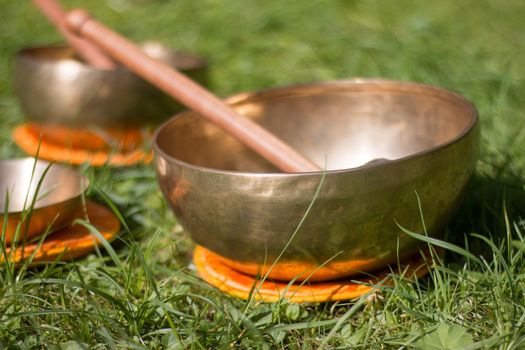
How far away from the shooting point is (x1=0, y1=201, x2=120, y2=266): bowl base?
1.33 metres

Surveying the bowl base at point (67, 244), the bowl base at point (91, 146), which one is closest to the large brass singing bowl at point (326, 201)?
the bowl base at point (67, 244)

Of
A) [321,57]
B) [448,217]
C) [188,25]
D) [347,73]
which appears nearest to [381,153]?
[448,217]

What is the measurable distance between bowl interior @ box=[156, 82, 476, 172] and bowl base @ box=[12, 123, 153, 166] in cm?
46

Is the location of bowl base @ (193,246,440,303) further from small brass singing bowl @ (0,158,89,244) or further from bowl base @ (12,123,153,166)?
bowl base @ (12,123,153,166)

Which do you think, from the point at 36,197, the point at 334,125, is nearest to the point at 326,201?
the point at 334,125

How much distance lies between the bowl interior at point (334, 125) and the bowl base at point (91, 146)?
1.50 feet

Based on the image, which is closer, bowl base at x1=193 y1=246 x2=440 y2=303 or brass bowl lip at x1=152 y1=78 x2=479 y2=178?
brass bowl lip at x1=152 y1=78 x2=479 y2=178

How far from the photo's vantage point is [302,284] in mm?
1187

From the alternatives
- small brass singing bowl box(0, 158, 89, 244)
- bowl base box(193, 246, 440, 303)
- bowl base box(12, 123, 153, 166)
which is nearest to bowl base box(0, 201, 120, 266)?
small brass singing bowl box(0, 158, 89, 244)

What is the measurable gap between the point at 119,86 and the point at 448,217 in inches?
38.2

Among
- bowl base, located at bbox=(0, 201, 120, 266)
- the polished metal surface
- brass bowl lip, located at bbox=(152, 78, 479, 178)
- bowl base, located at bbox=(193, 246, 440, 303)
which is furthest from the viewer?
the polished metal surface

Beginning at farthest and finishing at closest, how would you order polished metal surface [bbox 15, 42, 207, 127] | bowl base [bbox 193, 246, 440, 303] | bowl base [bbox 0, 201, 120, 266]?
polished metal surface [bbox 15, 42, 207, 127] → bowl base [bbox 0, 201, 120, 266] → bowl base [bbox 193, 246, 440, 303]

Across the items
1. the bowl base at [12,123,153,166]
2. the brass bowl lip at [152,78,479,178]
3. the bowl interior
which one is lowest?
the bowl base at [12,123,153,166]

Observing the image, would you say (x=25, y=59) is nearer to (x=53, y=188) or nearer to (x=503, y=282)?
(x=53, y=188)
